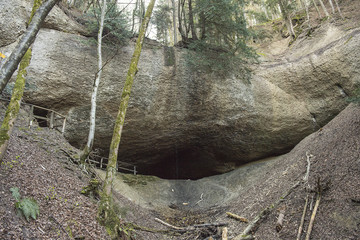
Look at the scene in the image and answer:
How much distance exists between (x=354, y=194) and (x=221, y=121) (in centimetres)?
1071

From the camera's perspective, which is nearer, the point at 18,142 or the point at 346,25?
the point at 18,142

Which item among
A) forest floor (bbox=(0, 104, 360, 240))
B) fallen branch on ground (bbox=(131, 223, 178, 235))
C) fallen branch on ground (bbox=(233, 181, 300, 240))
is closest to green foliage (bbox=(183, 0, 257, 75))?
forest floor (bbox=(0, 104, 360, 240))

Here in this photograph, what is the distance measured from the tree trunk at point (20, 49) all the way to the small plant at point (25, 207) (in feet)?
7.31

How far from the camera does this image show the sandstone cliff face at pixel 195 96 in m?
13.4

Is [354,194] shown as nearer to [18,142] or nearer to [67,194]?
[67,194]

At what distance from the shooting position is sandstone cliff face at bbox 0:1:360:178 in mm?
13445

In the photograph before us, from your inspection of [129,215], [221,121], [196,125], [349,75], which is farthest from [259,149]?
[129,215]

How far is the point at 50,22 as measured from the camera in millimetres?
13797

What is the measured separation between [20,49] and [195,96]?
1218 cm

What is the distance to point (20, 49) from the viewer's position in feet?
14.2

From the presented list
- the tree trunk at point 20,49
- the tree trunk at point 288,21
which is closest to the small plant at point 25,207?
the tree trunk at point 20,49

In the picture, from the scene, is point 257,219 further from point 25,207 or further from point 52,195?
point 25,207

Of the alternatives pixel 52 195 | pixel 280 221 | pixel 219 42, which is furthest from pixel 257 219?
pixel 219 42

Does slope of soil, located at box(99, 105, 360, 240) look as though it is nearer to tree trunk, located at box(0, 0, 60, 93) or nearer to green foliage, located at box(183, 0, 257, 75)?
tree trunk, located at box(0, 0, 60, 93)
